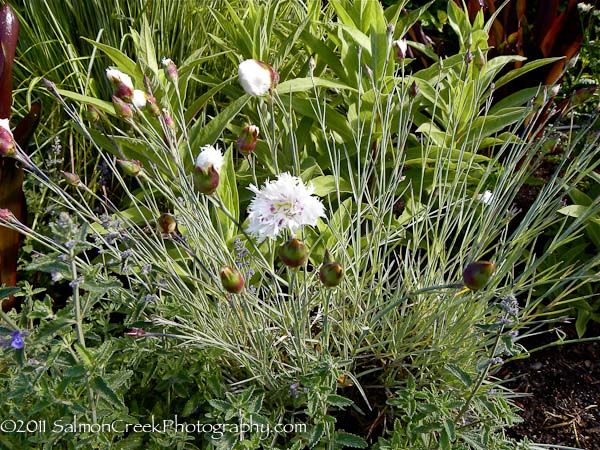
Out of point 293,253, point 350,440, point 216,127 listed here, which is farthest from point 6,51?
point 350,440

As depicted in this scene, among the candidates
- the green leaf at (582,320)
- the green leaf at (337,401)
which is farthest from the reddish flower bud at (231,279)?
the green leaf at (582,320)

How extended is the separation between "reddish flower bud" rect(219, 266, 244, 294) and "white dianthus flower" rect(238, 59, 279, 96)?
0.27 metres

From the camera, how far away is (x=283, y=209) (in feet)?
2.66

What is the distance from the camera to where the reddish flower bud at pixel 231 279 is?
2.48ft

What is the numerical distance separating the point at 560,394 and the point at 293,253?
931 millimetres

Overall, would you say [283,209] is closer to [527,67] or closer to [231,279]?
[231,279]

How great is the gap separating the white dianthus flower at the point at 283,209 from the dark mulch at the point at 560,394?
71 cm

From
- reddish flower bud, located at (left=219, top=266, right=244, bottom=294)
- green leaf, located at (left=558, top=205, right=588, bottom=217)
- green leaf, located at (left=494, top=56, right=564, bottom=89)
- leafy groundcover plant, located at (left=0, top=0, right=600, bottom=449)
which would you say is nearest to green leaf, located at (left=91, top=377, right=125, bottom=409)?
leafy groundcover plant, located at (left=0, top=0, right=600, bottom=449)

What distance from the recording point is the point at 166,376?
0.98 m

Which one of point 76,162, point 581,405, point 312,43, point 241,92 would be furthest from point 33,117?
point 581,405

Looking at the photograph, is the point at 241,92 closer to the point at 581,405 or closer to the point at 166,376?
the point at 166,376

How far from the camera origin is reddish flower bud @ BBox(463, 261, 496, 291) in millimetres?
722

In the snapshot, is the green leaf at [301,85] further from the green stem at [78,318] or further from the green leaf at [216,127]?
the green stem at [78,318]

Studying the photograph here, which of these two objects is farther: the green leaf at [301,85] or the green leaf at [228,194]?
the green leaf at [301,85]
